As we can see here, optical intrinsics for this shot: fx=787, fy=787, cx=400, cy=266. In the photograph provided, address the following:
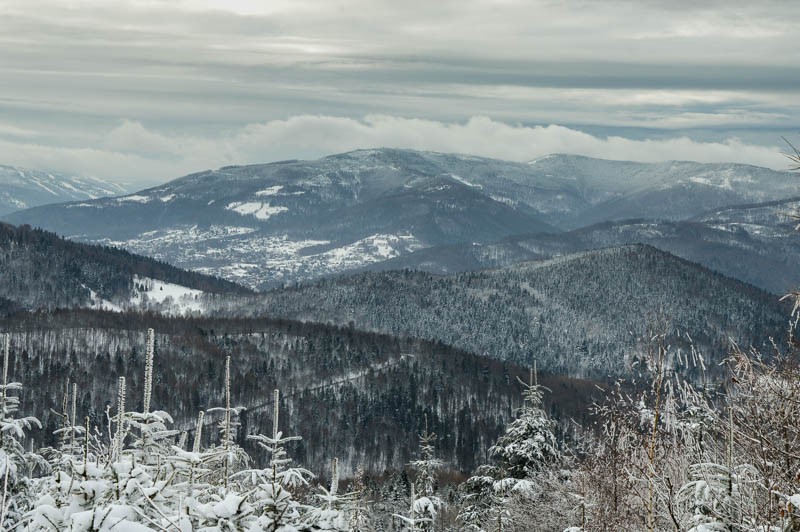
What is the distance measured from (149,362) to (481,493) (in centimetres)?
4083

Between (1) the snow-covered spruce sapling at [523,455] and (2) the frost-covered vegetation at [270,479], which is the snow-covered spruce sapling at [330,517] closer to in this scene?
(2) the frost-covered vegetation at [270,479]

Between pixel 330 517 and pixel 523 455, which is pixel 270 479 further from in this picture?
pixel 523 455

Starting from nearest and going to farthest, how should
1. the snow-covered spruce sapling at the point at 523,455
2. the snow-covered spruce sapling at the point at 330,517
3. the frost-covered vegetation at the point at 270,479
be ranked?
the frost-covered vegetation at the point at 270,479
the snow-covered spruce sapling at the point at 330,517
the snow-covered spruce sapling at the point at 523,455

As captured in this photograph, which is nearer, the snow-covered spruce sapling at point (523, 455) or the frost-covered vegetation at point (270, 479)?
the frost-covered vegetation at point (270, 479)

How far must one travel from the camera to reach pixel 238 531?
454 inches

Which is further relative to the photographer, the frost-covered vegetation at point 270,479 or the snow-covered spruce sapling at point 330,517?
the snow-covered spruce sapling at point 330,517

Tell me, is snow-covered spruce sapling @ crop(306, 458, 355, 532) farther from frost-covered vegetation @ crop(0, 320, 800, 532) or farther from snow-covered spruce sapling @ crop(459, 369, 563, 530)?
snow-covered spruce sapling @ crop(459, 369, 563, 530)

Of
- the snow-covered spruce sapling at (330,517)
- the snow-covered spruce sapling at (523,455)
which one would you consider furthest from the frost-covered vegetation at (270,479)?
the snow-covered spruce sapling at (523,455)

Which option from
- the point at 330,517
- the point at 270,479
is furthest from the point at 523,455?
the point at 330,517

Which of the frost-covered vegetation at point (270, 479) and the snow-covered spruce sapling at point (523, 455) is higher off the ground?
the frost-covered vegetation at point (270, 479)

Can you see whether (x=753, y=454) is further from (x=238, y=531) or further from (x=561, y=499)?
(x=561, y=499)

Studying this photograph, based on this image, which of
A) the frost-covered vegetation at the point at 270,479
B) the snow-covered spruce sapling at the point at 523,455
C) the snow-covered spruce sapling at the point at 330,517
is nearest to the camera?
the frost-covered vegetation at the point at 270,479

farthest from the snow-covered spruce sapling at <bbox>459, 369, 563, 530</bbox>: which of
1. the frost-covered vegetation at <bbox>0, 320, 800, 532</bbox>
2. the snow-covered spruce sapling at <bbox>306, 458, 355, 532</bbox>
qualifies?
the snow-covered spruce sapling at <bbox>306, 458, 355, 532</bbox>

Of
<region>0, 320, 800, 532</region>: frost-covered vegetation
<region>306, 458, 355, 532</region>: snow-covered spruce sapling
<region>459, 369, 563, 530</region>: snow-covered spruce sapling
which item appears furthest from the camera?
<region>459, 369, 563, 530</region>: snow-covered spruce sapling
